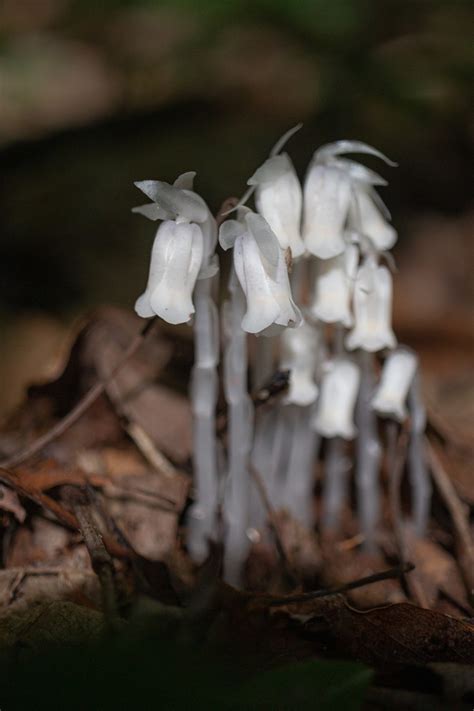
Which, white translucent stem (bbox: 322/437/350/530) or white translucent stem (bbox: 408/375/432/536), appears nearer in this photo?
white translucent stem (bbox: 408/375/432/536)

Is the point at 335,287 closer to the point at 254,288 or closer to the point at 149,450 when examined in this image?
the point at 254,288

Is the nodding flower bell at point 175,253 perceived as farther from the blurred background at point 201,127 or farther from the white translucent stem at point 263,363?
the blurred background at point 201,127

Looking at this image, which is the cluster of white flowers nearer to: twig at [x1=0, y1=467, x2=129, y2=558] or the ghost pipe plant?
the ghost pipe plant

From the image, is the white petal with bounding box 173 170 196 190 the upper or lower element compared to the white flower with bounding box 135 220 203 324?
upper

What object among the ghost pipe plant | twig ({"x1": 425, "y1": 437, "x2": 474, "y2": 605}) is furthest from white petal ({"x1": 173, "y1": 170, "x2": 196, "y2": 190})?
twig ({"x1": 425, "y1": 437, "x2": 474, "y2": 605})

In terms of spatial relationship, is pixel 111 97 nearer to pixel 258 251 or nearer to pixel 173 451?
pixel 173 451

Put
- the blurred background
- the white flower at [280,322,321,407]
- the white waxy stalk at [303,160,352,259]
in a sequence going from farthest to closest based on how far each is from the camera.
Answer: the blurred background → the white flower at [280,322,321,407] → the white waxy stalk at [303,160,352,259]

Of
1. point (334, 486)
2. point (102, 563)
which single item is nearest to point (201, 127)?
point (334, 486)
